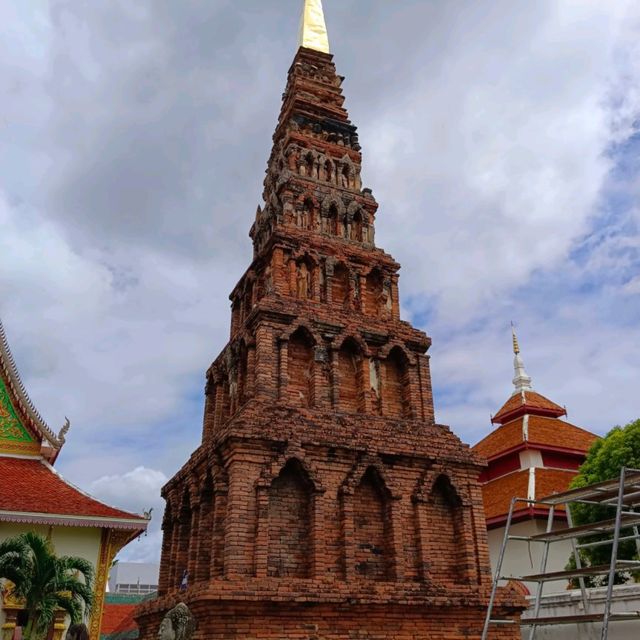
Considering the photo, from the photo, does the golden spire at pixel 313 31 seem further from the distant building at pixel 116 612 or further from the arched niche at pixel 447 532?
the distant building at pixel 116 612

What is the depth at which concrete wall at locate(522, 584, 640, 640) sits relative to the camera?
1165cm

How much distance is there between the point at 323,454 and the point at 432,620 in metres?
3.84

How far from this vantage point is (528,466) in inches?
1074

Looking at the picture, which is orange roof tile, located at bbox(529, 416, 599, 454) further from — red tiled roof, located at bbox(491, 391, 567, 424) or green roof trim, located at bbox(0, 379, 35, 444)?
green roof trim, located at bbox(0, 379, 35, 444)

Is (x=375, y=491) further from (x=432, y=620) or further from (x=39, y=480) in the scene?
(x=39, y=480)

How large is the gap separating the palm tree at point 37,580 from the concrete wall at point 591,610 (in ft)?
31.4

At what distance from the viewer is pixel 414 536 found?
13.9 metres

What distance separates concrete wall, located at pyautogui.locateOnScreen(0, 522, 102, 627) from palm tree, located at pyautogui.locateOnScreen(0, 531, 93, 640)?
11.3ft

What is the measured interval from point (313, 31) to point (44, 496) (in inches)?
798

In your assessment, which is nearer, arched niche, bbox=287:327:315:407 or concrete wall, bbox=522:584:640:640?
concrete wall, bbox=522:584:640:640

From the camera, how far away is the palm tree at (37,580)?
12.8 meters

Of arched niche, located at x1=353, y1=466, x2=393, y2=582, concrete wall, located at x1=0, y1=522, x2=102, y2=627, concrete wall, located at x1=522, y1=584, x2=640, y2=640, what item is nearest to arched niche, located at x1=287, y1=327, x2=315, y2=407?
arched niche, located at x1=353, y1=466, x2=393, y2=582

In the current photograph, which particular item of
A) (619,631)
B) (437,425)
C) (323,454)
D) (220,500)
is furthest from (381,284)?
(619,631)

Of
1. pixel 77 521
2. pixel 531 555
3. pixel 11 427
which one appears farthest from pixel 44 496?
pixel 531 555
